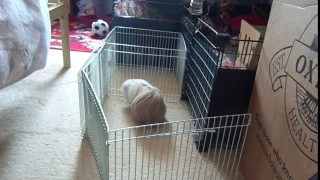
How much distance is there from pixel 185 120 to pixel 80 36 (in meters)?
1.80

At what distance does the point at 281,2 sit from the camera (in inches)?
32.4

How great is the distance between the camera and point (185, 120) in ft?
3.39

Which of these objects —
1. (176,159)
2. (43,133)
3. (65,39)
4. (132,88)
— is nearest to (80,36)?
(65,39)

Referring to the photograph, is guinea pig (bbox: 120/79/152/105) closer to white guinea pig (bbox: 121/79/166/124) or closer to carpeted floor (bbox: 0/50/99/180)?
white guinea pig (bbox: 121/79/166/124)

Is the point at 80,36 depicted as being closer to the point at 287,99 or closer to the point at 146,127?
the point at 146,127

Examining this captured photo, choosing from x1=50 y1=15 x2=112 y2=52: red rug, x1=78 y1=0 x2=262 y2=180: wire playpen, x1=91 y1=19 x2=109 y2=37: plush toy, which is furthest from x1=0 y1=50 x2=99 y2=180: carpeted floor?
x1=91 y1=19 x2=109 y2=37: plush toy

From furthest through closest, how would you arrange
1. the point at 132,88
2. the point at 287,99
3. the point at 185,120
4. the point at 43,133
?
the point at 132,88 < the point at 43,133 < the point at 185,120 < the point at 287,99

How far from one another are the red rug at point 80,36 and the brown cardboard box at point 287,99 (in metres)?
1.60

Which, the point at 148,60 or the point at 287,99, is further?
the point at 148,60

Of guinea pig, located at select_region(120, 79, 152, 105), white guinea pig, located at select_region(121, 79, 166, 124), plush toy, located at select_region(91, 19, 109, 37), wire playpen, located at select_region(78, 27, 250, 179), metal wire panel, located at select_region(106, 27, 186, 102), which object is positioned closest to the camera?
wire playpen, located at select_region(78, 27, 250, 179)

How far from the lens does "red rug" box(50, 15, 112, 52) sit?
2275 millimetres

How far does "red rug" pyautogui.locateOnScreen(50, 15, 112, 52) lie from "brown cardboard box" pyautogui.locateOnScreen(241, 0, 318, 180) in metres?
1.60

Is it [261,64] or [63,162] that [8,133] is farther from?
[261,64]

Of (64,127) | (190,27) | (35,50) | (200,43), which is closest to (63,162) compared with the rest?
(64,127)
